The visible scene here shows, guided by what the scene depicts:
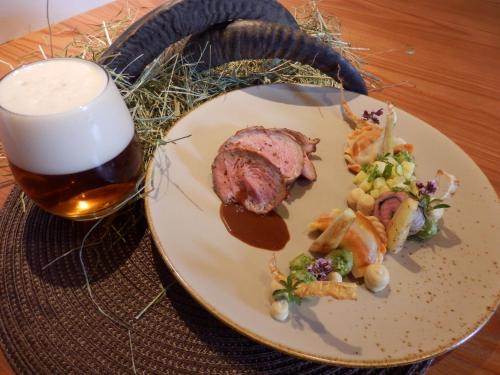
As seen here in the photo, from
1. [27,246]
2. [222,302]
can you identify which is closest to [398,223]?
[222,302]

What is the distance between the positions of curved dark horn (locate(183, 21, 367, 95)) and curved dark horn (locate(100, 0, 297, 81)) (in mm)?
58

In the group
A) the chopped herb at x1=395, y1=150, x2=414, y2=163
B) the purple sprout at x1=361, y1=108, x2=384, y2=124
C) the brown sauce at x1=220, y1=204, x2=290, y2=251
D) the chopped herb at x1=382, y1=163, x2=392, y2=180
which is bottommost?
the brown sauce at x1=220, y1=204, x2=290, y2=251

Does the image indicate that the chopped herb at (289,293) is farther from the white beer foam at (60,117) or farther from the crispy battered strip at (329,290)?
the white beer foam at (60,117)

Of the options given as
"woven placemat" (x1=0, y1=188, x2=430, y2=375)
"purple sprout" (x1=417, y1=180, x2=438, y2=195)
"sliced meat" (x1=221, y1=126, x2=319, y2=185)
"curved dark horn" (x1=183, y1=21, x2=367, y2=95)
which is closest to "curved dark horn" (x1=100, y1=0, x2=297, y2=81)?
"curved dark horn" (x1=183, y1=21, x2=367, y2=95)

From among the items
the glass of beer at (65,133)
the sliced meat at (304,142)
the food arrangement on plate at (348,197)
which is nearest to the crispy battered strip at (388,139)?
the food arrangement on plate at (348,197)

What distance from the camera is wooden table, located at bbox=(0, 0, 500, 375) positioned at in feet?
5.14

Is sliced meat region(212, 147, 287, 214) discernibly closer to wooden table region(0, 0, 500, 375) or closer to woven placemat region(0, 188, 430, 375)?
woven placemat region(0, 188, 430, 375)

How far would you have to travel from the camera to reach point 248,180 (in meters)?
1.13

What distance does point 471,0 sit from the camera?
2.36 m

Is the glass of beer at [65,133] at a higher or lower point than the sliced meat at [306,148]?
higher

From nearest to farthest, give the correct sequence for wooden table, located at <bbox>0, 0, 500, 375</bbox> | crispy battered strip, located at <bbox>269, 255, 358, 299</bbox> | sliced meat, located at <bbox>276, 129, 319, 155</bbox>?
crispy battered strip, located at <bbox>269, 255, 358, 299</bbox>
sliced meat, located at <bbox>276, 129, 319, 155</bbox>
wooden table, located at <bbox>0, 0, 500, 375</bbox>

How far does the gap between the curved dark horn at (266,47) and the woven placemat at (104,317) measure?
687mm

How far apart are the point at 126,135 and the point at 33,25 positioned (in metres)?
1.54

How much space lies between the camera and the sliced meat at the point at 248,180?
1131 millimetres
